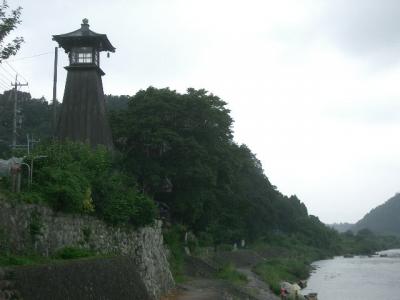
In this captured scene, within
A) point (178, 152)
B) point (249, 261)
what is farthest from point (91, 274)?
point (249, 261)

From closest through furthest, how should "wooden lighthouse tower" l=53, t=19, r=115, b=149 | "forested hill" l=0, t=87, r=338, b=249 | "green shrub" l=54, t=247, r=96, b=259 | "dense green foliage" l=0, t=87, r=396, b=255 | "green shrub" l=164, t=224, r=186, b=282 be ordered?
"green shrub" l=54, t=247, r=96, b=259
"dense green foliage" l=0, t=87, r=396, b=255
"forested hill" l=0, t=87, r=338, b=249
"green shrub" l=164, t=224, r=186, b=282
"wooden lighthouse tower" l=53, t=19, r=115, b=149

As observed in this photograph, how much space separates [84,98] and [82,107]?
58 centimetres

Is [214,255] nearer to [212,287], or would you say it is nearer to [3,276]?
[212,287]

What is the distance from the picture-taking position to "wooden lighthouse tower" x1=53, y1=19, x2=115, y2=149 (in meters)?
31.5

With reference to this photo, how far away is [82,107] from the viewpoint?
106ft

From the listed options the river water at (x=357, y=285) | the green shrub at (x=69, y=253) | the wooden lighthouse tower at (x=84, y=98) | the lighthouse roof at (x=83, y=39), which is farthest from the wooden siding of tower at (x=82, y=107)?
the river water at (x=357, y=285)

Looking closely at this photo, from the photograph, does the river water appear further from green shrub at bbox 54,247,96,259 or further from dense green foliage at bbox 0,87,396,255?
green shrub at bbox 54,247,96,259

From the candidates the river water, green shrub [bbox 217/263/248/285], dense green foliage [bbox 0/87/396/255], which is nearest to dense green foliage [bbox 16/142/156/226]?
dense green foliage [bbox 0/87/396/255]

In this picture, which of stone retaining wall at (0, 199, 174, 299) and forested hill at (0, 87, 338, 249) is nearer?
stone retaining wall at (0, 199, 174, 299)

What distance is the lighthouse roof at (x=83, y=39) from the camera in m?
30.7

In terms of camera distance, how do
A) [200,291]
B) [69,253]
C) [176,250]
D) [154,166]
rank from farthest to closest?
[176,250], [154,166], [200,291], [69,253]

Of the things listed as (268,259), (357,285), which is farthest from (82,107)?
(268,259)

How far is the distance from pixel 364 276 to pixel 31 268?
5033 centimetres

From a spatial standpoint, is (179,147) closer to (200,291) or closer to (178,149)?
(178,149)
